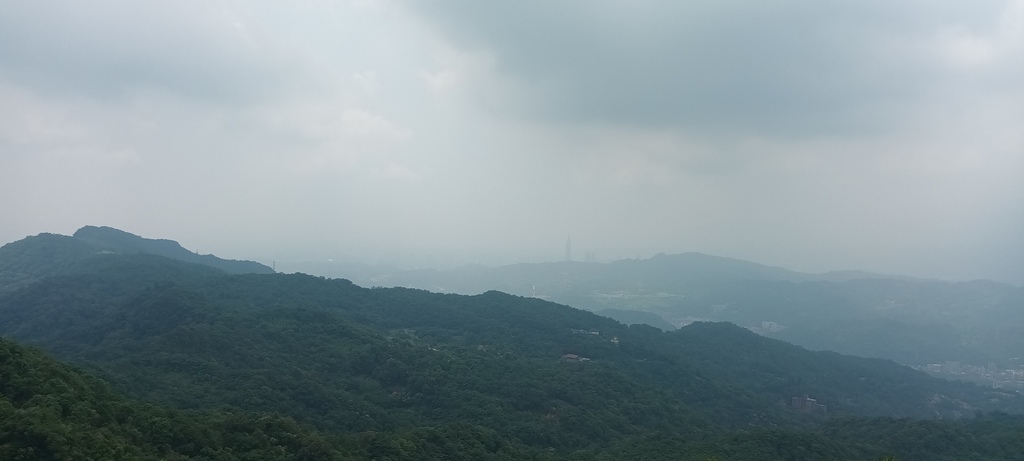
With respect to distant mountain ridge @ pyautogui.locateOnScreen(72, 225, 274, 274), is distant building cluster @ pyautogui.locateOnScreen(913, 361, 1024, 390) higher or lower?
lower

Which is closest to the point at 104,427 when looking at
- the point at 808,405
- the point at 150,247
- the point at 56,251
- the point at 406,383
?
the point at 406,383

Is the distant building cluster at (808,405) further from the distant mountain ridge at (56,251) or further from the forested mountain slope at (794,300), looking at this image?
the distant mountain ridge at (56,251)

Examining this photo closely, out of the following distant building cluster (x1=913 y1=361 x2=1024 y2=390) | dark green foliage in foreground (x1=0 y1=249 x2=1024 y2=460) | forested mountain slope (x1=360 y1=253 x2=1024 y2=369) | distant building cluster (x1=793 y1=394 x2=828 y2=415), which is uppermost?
forested mountain slope (x1=360 y1=253 x2=1024 y2=369)

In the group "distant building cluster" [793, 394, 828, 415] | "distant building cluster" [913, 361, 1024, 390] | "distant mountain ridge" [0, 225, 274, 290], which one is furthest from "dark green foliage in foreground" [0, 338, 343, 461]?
"distant building cluster" [913, 361, 1024, 390]

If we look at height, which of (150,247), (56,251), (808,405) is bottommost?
Result: (808,405)

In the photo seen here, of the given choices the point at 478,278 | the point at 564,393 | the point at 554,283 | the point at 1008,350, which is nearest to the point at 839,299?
the point at 1008,350

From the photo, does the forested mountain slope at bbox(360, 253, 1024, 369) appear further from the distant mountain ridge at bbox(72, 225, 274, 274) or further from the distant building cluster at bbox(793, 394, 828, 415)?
the distant mountain ridge at bbox(72, 225, 274, 274)

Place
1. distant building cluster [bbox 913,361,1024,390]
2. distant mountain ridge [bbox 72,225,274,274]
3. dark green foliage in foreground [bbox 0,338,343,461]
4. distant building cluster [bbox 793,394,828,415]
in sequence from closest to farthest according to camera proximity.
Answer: dark green foliage in foreground [bbox 0,338,343,461] < distant building cluster [bbox 793,394,828,415] < distant building cluster [bbox 913,361,1024,390] < distant mountain ridge [bbox 72,225,274,274]

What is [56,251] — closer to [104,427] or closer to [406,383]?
[406,383]

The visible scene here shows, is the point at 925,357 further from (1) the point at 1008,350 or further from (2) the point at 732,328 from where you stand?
(2) the point at 732,328

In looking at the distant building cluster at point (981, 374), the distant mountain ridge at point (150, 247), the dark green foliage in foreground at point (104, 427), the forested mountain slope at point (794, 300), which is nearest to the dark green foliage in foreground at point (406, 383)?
the dark green foliage in foreground at point (104, 427)

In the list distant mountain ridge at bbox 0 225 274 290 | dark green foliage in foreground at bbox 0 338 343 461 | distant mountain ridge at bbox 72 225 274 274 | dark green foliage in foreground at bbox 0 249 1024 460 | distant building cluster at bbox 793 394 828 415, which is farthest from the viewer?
distant mountain ridge at bbox 72 225 274 274

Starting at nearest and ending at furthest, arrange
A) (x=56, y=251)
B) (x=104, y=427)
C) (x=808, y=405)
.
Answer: (x=104, y=427)
(x=808, y=405)
(x=56, y=251)

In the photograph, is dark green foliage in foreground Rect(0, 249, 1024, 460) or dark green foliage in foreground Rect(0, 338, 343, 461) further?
dark green foliage in foreground Rect(0, 249, 1024, 460)
